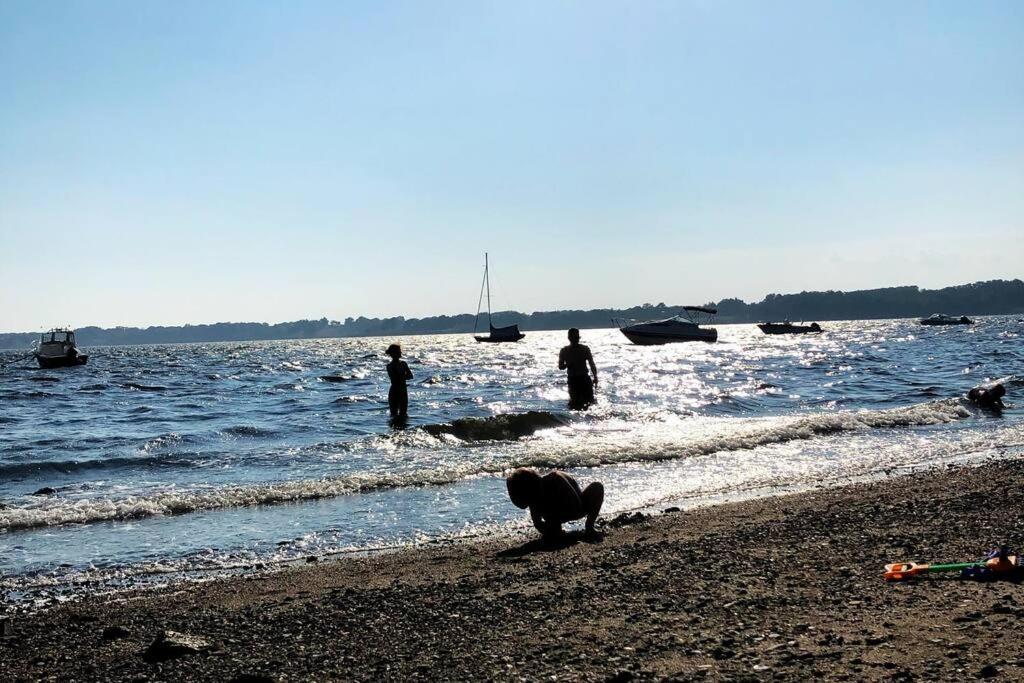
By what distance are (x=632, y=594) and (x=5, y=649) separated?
4214mm

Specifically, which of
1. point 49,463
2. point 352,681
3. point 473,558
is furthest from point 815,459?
point 49,463

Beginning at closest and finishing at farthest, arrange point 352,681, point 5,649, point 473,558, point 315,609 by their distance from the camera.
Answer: point 352,681, point 5,649, point 315,609, point 473,558

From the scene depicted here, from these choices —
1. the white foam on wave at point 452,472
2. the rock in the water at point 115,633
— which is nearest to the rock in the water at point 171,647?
the rock in the water at point 115,633

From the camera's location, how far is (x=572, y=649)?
15.5ft

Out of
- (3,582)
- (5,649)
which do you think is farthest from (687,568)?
(3,582)

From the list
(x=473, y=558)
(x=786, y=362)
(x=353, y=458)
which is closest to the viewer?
(x=473, y=558)

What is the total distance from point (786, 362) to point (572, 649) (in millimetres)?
44794

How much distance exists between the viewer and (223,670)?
15.8ft

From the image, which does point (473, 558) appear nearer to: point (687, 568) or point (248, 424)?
point (687, 568)

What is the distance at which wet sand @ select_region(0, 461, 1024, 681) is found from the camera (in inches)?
173

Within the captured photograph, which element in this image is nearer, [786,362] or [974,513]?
[974,513]

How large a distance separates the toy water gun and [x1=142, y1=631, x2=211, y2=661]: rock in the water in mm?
4557

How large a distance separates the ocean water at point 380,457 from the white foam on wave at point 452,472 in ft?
0.15

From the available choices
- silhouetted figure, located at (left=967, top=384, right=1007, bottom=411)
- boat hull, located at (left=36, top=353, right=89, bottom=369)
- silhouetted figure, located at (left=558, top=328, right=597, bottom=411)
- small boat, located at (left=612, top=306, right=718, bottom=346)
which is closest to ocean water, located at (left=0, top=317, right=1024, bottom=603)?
silhouetted figure, located at (left=967, top=384, right=1007, bottom=411)
